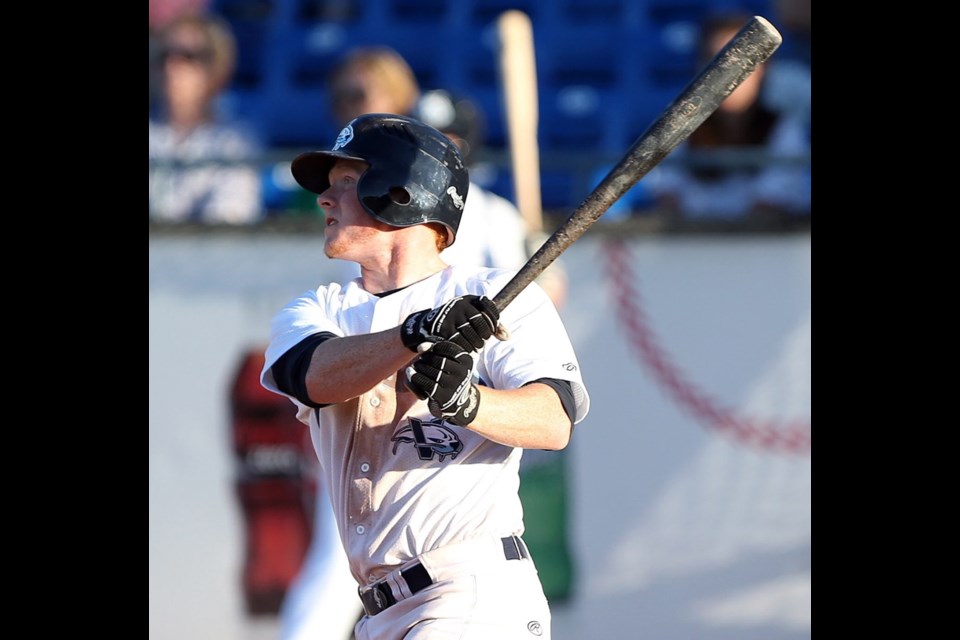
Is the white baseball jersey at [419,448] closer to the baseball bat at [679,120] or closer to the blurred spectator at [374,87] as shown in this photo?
the baseball bat at [679,120]

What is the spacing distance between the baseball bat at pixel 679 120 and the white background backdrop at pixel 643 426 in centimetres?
336

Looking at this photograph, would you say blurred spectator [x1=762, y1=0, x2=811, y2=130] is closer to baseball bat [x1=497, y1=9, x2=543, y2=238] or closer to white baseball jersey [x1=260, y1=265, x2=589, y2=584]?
baseball bat [x1=497, y1=9, x2=543, y2=238]

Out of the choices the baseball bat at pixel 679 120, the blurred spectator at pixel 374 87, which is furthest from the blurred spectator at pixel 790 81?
the baseball bat at pixel 679 120

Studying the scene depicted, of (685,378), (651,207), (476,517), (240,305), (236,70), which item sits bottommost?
(476,517)

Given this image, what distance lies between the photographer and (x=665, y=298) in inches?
259

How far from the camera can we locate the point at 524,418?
2.93 m

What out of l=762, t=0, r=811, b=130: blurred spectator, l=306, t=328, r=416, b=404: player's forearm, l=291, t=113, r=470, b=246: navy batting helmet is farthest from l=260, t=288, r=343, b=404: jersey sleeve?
l=762, t=0, r=811, b=130: blurred spectator

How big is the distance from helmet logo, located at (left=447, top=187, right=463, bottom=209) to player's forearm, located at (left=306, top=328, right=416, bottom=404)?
444 mm

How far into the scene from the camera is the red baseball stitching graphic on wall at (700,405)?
257 inches

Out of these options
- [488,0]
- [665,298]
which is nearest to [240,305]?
[665,298]

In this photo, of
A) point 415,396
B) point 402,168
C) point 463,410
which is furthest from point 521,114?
point 463,410

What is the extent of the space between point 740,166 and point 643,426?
127 centimetres

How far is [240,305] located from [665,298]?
75.4 inches
